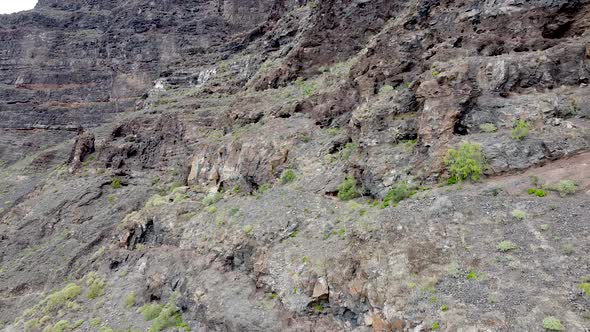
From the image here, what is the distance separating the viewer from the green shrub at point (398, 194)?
1447 centimetres

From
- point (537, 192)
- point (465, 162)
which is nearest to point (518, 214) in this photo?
point (537, 192)

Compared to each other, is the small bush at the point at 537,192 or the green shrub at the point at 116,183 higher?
the small bush at the point at 537,192

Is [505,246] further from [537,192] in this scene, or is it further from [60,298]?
[60,298]

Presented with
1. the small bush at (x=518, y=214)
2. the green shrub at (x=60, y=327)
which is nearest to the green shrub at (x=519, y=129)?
the small bush at (x=518, y=214)

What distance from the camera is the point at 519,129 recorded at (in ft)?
45.7

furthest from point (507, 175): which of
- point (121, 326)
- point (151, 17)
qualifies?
point (151, 17)

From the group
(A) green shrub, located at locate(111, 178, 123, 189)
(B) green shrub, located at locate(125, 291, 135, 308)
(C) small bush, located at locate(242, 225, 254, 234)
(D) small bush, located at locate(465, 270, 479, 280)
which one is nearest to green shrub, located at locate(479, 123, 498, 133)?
(D) small bush, located at locate(465, 270, 479, 280)

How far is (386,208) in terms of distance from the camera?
1437 centimetres

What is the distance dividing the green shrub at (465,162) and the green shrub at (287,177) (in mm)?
8503

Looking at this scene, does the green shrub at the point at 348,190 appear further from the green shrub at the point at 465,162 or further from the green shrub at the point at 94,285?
the green shrub at the point at 94,285

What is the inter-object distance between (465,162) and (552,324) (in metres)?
6.19

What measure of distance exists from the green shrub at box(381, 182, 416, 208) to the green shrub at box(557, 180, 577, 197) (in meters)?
4.34

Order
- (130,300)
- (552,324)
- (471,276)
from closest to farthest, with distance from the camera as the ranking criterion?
(552,324)
(471,276)
(130,300)

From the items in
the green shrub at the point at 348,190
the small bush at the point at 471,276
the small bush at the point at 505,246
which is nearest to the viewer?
the small bush at the point at 471,276
